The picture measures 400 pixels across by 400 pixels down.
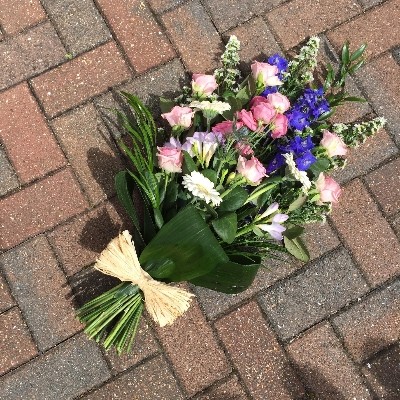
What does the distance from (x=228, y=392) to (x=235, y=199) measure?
66 cm

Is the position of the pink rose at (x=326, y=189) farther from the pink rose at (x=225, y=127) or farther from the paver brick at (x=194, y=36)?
the paver brick at (x=194, y=36)

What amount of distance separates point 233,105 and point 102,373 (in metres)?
0.98

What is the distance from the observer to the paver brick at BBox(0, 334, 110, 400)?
2.15 meters

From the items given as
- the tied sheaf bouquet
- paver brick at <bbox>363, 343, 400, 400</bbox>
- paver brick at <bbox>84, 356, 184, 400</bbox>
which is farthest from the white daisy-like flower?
paver brick at <bbox>363, 343, 400, 400</bbox>

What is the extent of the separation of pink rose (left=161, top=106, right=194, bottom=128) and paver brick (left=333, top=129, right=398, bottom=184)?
0.60 metres

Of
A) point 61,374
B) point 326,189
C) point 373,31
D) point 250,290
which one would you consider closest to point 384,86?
point 373,31

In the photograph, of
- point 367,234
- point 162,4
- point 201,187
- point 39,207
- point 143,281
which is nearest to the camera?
point 201,187

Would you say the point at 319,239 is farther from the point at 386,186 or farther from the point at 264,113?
the point at 264,113

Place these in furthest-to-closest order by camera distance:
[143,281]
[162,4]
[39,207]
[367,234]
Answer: [162,4] < [367,234] < [39,207] < [143,281]

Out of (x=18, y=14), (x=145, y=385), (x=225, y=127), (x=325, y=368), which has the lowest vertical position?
(x=325, y=368)

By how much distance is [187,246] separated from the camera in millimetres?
1983

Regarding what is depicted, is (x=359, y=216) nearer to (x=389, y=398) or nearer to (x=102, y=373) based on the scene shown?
(x=389, y=398)

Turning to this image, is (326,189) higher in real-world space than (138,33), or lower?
lower

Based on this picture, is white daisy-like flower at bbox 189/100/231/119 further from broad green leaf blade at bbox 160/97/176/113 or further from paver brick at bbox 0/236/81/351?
paver brick at bbox 0/236/81/351
